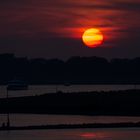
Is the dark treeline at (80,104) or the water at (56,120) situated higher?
the dark treeline at (80,104)

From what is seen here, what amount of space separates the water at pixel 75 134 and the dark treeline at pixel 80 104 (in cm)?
1946

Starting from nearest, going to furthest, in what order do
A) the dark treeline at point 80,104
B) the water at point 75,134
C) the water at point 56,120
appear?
the water at point 75,134 → the water at point 56,120 → the dark treeline at point 80,104

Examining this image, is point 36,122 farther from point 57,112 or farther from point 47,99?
point 47,99

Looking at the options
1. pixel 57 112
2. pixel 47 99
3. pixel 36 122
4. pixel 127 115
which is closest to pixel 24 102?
pixel 47 99

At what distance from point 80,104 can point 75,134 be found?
96.6 feet

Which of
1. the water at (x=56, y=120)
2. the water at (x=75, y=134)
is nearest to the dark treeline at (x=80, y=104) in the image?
the water at (x=56, y=120)

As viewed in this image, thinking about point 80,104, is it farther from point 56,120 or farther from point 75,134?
point 75,134

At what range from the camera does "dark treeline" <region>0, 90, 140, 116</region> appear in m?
62.7

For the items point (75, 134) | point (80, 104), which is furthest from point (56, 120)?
point (80, 104)

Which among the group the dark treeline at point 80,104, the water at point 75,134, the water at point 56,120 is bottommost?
the water at point 75,134

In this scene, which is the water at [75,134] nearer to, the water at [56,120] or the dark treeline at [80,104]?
the water at [56,120]

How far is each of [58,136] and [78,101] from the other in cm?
3293

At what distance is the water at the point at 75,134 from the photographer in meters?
35.8

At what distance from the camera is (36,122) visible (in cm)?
4806
